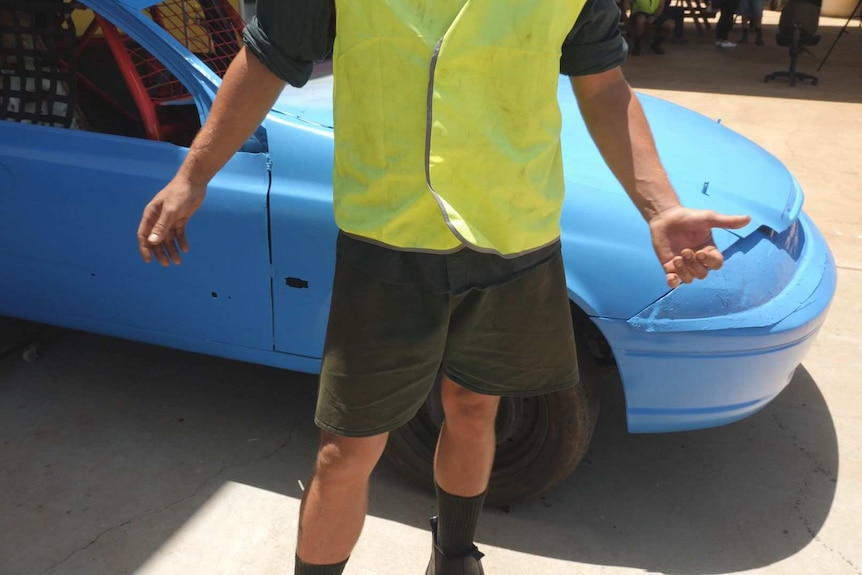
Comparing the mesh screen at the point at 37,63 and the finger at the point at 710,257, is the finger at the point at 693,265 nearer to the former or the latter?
the finger at the point at 710,257

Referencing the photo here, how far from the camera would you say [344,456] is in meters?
1.65

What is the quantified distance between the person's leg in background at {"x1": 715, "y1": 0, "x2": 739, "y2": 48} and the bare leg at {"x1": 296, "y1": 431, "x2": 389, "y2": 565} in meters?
12.8

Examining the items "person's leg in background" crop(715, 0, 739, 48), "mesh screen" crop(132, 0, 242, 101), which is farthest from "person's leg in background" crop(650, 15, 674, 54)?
"mesh screen" crop(132, 0, 242, 101)

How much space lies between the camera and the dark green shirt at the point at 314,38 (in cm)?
142

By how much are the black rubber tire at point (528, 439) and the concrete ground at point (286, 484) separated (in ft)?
0.40

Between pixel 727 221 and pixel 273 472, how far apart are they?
1734mm

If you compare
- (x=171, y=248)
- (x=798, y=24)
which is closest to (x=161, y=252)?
(x=171, y=248)

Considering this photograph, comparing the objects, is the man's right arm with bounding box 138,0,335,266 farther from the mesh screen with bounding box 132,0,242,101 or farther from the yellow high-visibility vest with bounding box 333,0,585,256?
the mesh screen with bounding box 132,0,242,101

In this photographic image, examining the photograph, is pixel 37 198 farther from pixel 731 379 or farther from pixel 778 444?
pixel 778 444

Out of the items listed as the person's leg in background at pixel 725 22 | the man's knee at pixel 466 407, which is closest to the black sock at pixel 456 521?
the man's knee at pixel 466 407

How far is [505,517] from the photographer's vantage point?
2.49 m

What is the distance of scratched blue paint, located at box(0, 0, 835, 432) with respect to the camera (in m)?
2.17

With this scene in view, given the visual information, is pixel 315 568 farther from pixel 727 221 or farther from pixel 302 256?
pixel 727 221

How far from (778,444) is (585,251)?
4.14 feet
